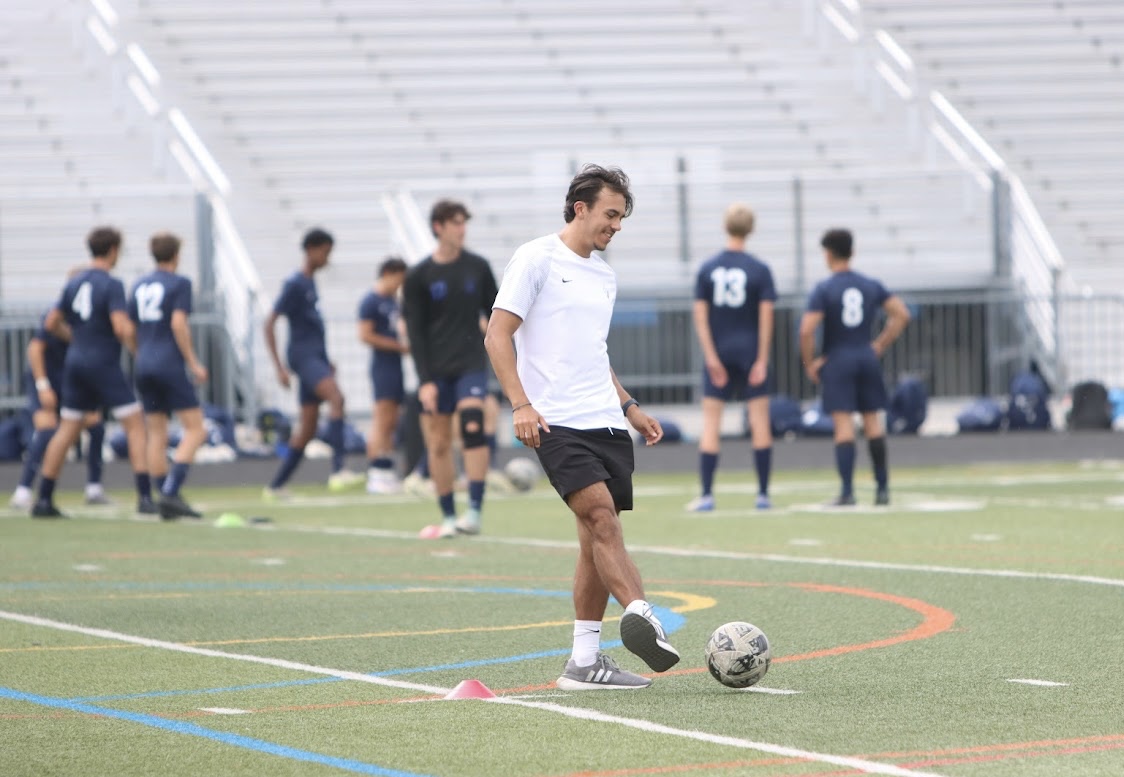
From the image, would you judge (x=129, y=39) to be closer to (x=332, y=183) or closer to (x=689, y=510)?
(x=332, y=183)

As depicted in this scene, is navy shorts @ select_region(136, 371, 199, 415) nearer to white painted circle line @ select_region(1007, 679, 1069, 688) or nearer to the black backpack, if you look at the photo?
white painted circle line @ select_region(1007, 679, 1069, 688)

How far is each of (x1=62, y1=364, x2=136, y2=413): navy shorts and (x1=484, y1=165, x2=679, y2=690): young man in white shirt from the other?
8.32 metres

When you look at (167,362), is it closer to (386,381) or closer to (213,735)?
(386,381)

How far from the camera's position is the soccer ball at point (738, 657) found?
621cm

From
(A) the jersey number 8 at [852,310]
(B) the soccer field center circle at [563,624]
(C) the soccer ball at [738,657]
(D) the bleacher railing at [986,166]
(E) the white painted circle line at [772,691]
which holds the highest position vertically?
(D) the bleacher railing at [986,166]

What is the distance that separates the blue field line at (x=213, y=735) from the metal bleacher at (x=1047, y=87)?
2184 centimetres

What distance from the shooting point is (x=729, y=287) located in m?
14.1

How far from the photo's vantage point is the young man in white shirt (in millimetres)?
6465

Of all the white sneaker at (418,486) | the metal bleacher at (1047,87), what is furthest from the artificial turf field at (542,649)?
A: the metal bleacher at (1047,87)

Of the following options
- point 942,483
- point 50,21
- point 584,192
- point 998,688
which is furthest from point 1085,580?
point 50,21

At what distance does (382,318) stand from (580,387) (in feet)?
37.0

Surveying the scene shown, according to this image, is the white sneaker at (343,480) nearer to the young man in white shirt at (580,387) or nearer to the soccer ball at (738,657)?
the young man in white shirt at (580,387)

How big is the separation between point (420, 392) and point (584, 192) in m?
5.62

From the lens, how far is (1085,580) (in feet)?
30.4
